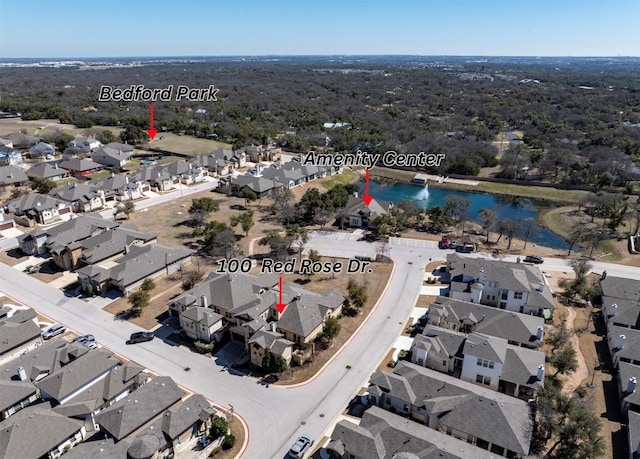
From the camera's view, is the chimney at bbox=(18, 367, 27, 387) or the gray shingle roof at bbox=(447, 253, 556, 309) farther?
the gray shingle roof at bbox=(447, 253, 556, 309)

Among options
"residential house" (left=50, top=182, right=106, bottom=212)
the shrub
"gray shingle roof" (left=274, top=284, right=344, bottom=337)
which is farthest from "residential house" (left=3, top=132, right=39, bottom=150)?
the shrub

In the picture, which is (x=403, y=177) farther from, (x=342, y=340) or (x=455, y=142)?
(x=342, y=340)

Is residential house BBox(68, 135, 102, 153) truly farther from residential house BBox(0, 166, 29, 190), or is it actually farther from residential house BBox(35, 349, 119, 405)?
residential house BBox(35, 349, 119, 405)

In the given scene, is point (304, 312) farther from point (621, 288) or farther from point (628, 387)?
point (621, 288)

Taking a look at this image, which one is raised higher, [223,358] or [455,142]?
[455,142]

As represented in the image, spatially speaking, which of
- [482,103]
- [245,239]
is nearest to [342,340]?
[245,239]

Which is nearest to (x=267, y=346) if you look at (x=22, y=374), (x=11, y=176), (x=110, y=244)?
(x=22, y=374)
